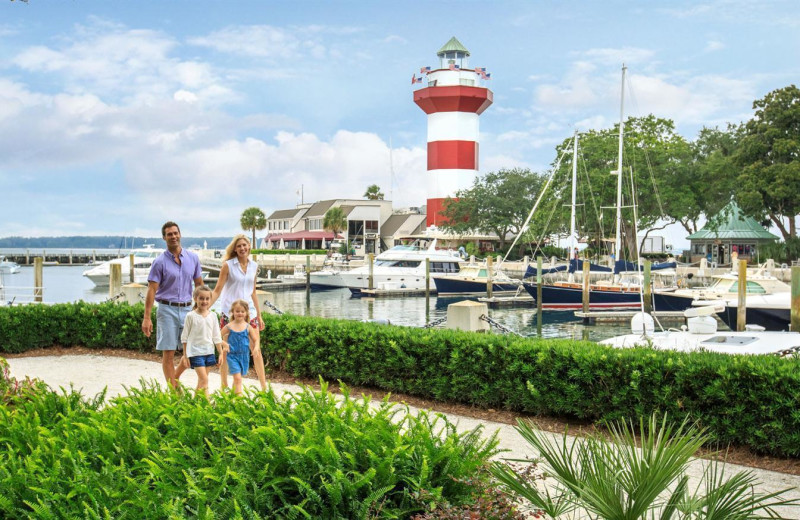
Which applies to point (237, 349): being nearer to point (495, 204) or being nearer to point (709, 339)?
point (709, 339)

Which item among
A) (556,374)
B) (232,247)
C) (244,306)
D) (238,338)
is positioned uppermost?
(232,247)

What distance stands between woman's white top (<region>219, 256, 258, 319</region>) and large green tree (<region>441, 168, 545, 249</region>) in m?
54.7

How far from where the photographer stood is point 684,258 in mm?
63531

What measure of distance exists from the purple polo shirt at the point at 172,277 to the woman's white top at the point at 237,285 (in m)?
0.50

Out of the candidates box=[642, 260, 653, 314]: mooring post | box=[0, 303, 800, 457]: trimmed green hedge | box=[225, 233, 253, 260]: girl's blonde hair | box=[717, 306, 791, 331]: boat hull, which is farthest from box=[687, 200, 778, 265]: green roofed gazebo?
box=[225, 233, 253, 260]: girl's blonde hair

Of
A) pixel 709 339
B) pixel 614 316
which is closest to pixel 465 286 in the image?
pixel 614 316

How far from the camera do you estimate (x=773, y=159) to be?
50312 millimetres

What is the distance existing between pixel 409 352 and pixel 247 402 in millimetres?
4810

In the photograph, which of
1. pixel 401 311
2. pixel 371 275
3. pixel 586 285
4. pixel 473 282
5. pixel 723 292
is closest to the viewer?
pixel 723 292

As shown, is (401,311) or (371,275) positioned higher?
(371,275)

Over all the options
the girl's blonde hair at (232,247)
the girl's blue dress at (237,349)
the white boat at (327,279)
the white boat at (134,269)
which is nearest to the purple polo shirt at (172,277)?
the girl's blonde hair at (232,247)

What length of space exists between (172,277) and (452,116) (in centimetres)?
5404

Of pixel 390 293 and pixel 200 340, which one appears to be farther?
pixel 390 293

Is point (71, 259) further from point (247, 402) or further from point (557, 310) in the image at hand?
point (247, 402)
